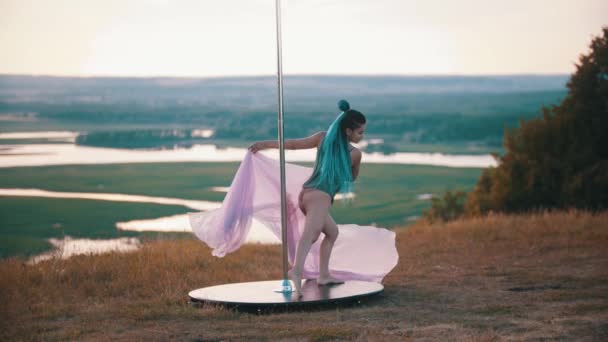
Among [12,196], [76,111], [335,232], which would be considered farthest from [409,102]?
[335,232]

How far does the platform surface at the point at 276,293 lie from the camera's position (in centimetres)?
868

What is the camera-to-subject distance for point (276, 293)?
919 centimetres

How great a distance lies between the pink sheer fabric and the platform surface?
0.44 m

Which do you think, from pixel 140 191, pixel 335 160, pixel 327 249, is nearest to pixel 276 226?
pixel 327 249

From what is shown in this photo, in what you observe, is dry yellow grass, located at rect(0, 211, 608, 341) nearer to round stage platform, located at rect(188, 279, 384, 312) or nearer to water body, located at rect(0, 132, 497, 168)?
round stage platform, located at rect(188, 279, 384, 312)

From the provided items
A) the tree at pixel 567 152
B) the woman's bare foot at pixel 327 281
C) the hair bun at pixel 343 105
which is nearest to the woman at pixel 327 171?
the hair bun at pixel 343 105

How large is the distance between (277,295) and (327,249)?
84cm

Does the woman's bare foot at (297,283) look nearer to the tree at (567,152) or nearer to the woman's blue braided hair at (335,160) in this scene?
the woman's blue braided hair at (335,160)

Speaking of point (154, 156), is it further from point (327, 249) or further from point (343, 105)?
point (343, 105)

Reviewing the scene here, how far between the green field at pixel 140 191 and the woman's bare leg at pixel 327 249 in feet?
154

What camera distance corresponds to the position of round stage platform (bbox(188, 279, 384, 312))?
28.5ft

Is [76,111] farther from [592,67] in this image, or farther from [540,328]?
[540,328]

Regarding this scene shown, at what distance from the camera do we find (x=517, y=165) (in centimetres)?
2531

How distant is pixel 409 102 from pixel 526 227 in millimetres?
167825
